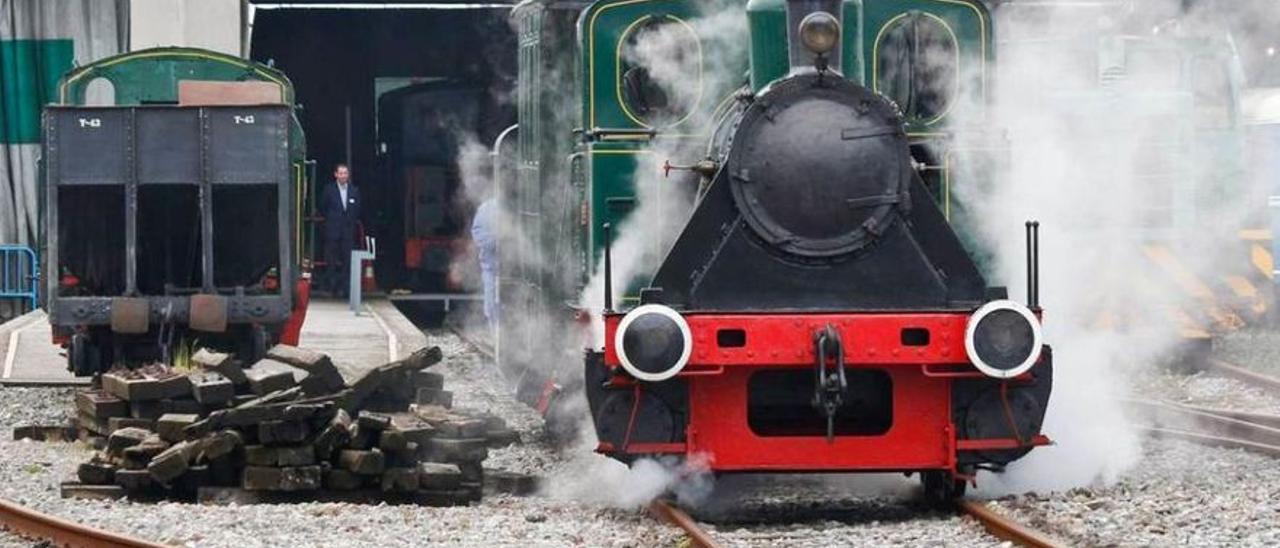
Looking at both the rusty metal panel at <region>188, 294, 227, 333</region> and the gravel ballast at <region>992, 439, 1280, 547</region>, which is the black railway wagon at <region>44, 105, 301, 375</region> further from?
the gravel ballast at <region>992, 439, 1280, 547</region>

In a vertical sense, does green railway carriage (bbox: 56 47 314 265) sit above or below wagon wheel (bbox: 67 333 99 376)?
above

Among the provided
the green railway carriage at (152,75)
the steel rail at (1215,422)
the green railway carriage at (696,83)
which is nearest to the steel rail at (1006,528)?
the green railway carriage at (696,83)

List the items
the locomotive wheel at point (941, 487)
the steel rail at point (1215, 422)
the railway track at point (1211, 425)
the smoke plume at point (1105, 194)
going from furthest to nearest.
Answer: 1. the steel rail at point (1215, 422)
2. the railway track at point (1211, 425)
3. the smoke plume at point (1105, 194)
4. the locomotive wheel at point (941, 487)

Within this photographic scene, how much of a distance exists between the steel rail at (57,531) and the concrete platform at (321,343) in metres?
4.49

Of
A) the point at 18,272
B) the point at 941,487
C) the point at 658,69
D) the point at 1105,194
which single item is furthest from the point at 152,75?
the point at 941,487

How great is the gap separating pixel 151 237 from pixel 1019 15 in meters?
6.48

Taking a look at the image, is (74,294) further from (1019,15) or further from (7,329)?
(1019,15)

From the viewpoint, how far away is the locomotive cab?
24.8ft

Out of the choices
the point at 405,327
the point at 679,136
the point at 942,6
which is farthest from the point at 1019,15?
the point at 405,327

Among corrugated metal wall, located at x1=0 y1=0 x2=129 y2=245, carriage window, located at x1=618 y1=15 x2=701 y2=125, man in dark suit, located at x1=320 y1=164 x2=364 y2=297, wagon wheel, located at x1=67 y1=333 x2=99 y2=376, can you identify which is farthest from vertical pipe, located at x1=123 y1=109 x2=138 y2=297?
corrugated metal wall, located at x1=0 y1=0 x2=129 y2=245

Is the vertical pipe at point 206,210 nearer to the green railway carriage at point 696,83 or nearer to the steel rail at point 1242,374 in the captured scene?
the green railway carriage at point 696,83

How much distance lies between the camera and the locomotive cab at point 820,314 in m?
7.55

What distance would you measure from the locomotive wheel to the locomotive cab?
0.18 meters

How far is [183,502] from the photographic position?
8.61m
